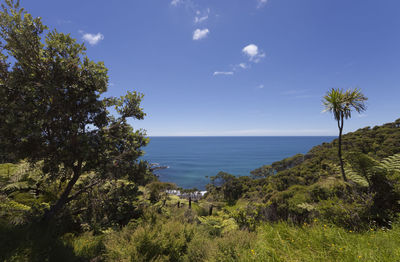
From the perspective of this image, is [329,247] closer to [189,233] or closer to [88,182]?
[189,233]

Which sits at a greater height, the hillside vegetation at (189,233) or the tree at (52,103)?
the tree at (52,103)

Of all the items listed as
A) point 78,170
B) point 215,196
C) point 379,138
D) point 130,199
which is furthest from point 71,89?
point 379,138

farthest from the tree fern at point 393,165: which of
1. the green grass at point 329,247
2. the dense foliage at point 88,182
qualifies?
the green grass at point 329,247

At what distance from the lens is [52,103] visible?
3053 mm

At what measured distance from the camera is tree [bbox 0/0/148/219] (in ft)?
8.88

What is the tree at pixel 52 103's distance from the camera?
8.88 feet

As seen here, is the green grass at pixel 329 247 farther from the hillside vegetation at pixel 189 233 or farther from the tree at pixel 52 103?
the tree at pixel 52 103

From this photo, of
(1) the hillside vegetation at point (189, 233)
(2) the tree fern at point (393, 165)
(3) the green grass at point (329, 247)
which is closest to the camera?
(3) the green grass at point (329, 247)

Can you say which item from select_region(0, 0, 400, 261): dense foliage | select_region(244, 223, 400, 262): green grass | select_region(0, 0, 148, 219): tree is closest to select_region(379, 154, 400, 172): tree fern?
select_region(0, 0, 400, 261): dense foliage

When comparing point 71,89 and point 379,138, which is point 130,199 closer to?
point 71,89

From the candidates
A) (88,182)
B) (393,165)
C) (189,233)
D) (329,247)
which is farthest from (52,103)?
(393,165)

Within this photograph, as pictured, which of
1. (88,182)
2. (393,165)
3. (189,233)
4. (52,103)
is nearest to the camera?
(52,103)

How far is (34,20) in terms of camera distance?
9.34 feet

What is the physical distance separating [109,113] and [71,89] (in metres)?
1.12
